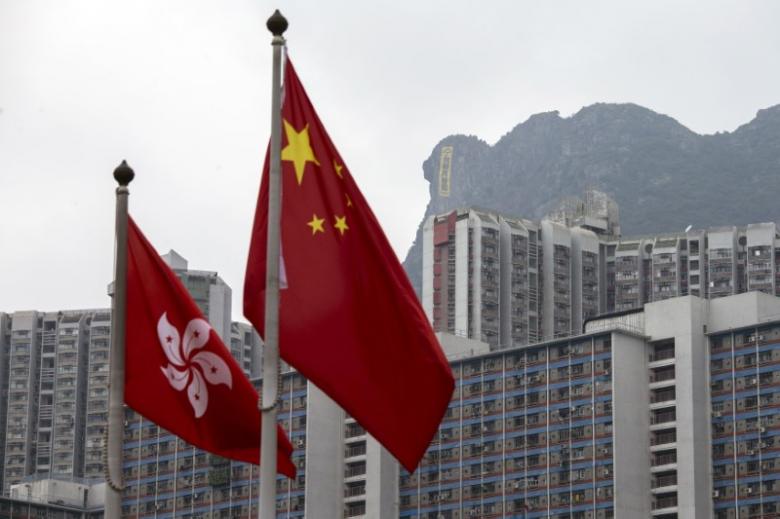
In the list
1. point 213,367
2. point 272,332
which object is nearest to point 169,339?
point 213,367

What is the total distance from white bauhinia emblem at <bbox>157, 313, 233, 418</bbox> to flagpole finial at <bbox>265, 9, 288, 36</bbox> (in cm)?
373

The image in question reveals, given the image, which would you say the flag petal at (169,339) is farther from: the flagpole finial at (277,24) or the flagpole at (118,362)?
the flagpole finial at (277,24)

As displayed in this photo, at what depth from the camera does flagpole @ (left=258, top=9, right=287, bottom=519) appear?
2238cm

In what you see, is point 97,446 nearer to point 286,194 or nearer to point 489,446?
point 489,446

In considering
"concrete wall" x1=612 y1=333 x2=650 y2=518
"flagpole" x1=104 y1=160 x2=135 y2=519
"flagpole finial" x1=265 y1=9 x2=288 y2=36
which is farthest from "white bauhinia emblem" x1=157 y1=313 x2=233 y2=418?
"concrete wall" x1=612 y1=333 x2=650 y2=518

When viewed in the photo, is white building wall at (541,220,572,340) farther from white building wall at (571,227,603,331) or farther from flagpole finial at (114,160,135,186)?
flagpole finial at (114,160,135,186)

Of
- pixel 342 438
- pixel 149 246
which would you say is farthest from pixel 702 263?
pixel 149 246

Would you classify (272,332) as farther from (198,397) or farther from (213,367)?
(198,397)

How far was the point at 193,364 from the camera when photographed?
24297 millimetres

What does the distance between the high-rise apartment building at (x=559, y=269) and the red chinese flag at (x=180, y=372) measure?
14192cm

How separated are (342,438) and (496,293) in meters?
36.0

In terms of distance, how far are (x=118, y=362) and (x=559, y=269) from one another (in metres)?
161

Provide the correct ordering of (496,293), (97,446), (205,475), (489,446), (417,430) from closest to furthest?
(417,430), (489,446), (205,475), (496,293), (97,446)

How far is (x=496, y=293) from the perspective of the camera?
176125mm
